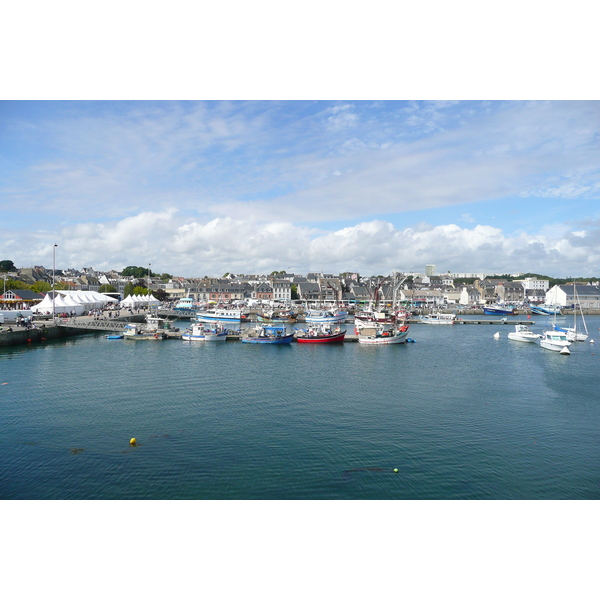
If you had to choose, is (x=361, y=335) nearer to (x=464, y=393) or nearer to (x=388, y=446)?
(x=464, y=393)

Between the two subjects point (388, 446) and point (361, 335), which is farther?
point (361, 335)

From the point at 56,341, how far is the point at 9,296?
1567 centimetres

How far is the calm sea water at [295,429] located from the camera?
7457 mm

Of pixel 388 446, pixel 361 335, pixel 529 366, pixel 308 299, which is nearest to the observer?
pixel 388 446

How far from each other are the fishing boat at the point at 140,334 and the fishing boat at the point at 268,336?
5.65m

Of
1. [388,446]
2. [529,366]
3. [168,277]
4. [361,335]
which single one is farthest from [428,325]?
[168,277]

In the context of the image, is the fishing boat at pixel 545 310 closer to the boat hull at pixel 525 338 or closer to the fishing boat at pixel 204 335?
the boat hull at pixel 525 338

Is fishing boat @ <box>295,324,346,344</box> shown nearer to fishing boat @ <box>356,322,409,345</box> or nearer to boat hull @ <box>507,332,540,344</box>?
fishing boat @ <box>356,322,409,345</box>

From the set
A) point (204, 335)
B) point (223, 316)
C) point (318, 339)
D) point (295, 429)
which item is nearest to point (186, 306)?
point (223, 316)

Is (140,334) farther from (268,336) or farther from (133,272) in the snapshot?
(133,272)

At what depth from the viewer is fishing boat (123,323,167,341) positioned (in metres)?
27.0

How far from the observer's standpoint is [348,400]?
13.1 m

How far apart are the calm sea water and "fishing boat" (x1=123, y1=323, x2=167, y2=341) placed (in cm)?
713

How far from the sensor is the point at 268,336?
26156 mm
